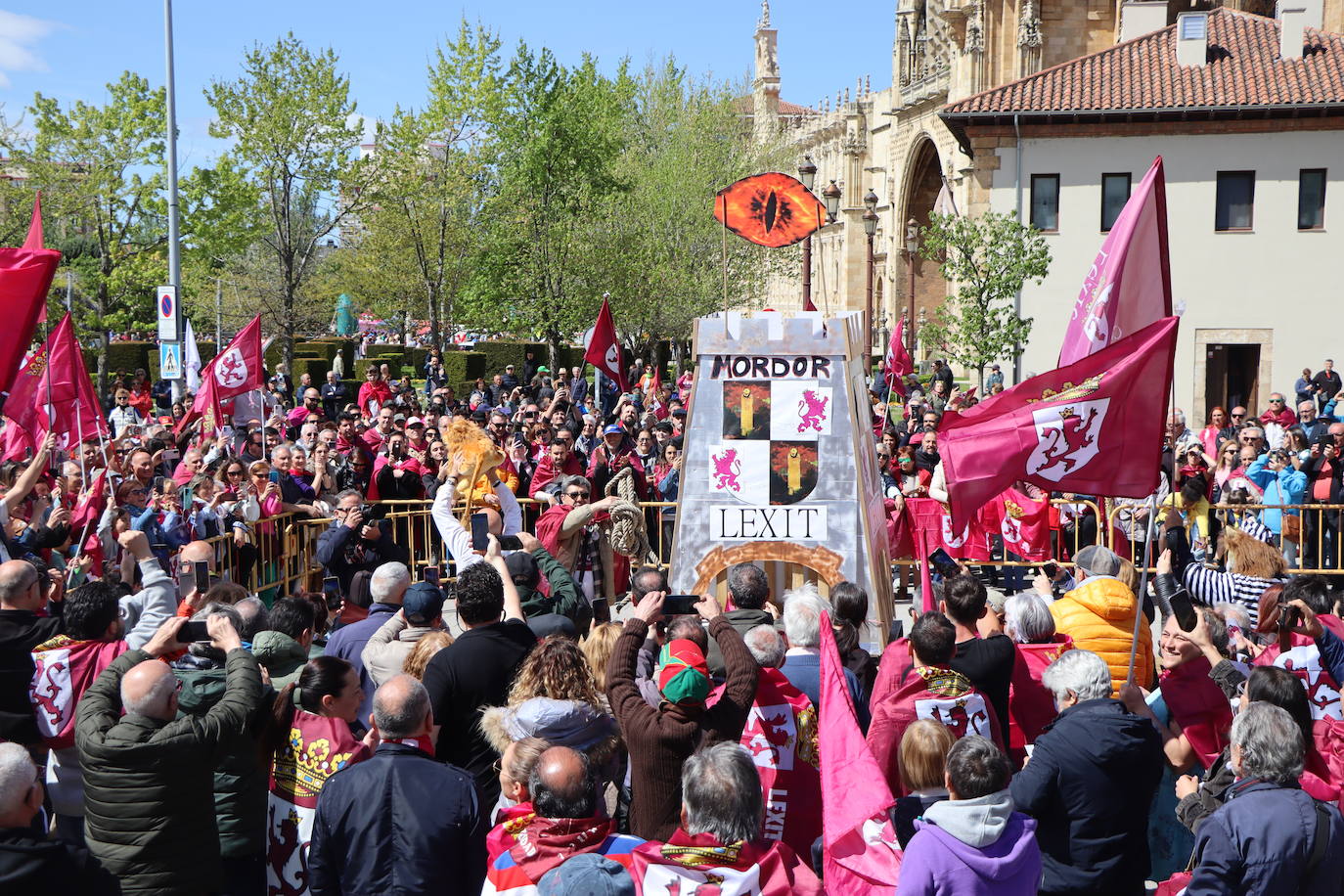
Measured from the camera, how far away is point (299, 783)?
5.21 metres

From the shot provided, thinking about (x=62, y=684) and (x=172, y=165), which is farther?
(x=172, y=165)

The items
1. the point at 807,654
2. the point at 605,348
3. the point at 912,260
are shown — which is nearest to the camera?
the point at 807,654

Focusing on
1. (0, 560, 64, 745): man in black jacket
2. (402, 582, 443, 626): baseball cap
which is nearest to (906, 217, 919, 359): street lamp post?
(402, 582, 443, 626): baseball cap

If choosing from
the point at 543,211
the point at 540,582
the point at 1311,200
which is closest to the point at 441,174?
the point at 543,211

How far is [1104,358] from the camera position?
23.2 ft

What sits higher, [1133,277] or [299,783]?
[1133,277]

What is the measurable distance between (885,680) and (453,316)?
Answer: 40.5 m

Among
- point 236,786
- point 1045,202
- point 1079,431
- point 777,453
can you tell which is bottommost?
point 236,786

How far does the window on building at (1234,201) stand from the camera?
98.3ft

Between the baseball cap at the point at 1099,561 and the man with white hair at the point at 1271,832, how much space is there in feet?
9.28

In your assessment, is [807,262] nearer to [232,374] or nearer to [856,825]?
[232,374]

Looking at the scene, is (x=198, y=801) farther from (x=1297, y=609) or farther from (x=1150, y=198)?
(x=1150, y=198)

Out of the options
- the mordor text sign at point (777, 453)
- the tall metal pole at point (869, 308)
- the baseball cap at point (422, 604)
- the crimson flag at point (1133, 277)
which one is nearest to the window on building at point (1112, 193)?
the tall metal pole at point (869, 308)

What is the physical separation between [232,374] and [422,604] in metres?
9.57
